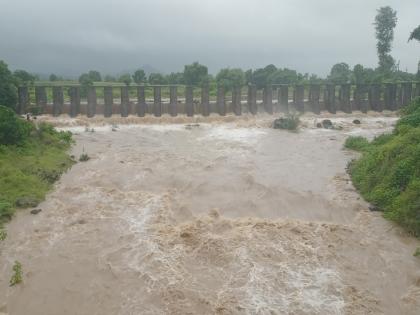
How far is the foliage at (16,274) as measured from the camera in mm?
8188

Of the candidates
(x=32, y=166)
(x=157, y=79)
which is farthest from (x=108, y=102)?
(x=157, y=79)

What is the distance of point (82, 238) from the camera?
998 centimetres

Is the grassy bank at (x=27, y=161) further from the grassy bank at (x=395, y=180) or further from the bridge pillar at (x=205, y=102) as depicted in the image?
the bridge pillar at (x=205, y=102)

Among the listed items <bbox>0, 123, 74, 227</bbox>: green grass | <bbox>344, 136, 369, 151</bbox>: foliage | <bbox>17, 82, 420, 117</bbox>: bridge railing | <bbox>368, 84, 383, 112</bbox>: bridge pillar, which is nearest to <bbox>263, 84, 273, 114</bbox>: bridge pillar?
<bbox>17, 82, 420, 117</bbox>: bridge railing

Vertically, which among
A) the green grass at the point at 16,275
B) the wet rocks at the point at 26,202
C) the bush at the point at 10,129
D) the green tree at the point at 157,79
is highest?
the green tree at the point at 157,79

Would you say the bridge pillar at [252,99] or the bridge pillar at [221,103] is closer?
the bridge pillar at [221,103]

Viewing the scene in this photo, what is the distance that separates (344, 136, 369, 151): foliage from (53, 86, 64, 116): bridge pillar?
15745mm

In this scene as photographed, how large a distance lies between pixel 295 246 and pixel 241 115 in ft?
59.4

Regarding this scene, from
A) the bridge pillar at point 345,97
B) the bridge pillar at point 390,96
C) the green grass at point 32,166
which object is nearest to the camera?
the green grass at point 32,166

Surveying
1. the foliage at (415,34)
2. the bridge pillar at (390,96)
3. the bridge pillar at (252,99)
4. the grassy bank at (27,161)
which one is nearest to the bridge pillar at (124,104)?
the grassy bank at (27,161)

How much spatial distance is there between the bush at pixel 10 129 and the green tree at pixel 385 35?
127 feet

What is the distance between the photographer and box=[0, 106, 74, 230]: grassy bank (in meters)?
11.9

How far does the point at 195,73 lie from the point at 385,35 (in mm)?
20076

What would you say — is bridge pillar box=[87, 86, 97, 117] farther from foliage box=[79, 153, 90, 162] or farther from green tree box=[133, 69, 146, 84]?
green tree box=[133, 69, 146, 84]
